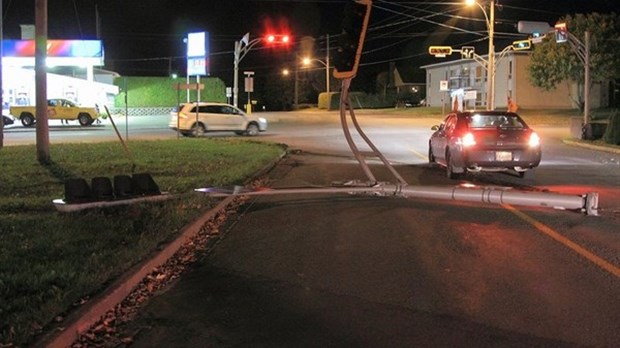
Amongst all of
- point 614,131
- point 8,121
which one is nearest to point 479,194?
point 614,131

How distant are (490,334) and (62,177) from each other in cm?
1118

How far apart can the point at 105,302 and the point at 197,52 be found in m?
44.8

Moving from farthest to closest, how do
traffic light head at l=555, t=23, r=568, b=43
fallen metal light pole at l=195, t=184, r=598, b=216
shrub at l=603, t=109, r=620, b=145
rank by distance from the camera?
traffic light head at l=555, t=23, r=568, b=43, shrub at l=603, t=109, r=620, b=145, fallen metal light pole at l=195, t=184, r=598, b=216

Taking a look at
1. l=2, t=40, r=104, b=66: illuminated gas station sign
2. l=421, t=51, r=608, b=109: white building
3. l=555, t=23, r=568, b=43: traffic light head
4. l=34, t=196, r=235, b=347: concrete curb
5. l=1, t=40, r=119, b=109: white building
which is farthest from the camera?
l=421, t=51, r=608, b=109: white building

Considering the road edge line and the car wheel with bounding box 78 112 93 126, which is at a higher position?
the car wheel with bounding box 78 112 93 126

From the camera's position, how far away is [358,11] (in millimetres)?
9852

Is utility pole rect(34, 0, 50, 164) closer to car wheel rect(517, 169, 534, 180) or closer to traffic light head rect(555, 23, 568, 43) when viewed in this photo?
car wheel rect(517, 169, 534, 180)

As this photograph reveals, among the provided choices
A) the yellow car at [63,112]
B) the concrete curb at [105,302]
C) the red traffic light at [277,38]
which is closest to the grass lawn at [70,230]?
the concrete curb at [105,302]

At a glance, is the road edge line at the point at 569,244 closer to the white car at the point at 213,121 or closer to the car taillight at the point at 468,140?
the car taillight at the point at 468,140

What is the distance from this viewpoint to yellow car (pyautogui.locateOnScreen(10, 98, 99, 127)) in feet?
143

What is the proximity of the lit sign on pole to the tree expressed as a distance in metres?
24.1

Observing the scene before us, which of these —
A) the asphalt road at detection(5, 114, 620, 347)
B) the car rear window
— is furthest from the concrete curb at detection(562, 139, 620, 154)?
the asphalt road at detection(5, 114, 620, 347)

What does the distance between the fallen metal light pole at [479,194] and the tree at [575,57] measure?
4259 centimetres

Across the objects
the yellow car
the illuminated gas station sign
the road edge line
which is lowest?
the road edge line
